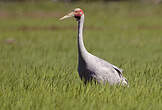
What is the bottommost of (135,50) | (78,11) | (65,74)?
(135,50)

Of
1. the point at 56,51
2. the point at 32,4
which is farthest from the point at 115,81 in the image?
the point at 32,4

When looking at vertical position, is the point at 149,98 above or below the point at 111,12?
above

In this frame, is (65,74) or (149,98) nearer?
(149,98)

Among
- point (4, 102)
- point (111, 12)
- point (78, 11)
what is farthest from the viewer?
point (111, 12)

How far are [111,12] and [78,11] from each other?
37.0 metres

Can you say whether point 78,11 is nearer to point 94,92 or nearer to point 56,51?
point 94,92

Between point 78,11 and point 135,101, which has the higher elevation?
point 78,11

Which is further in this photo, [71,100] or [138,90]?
[138,90]

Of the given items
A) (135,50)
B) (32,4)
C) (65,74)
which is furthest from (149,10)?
(65,74)

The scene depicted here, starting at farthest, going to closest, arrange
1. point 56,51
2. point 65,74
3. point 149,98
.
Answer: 1. point 56,51
2. point 65,74
3. point 149,98

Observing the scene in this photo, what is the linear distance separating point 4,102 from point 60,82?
175cm

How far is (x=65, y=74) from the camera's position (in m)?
7.45

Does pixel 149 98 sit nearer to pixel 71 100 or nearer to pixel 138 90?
pixel 138 90

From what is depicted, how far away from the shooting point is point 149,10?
145 feet
